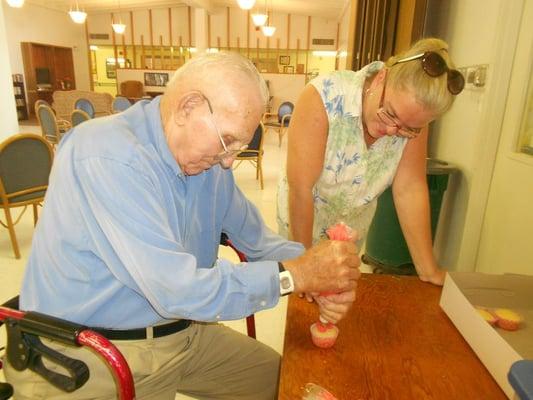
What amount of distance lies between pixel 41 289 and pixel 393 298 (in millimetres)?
897

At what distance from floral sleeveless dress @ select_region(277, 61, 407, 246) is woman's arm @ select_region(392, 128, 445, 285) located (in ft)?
0.11

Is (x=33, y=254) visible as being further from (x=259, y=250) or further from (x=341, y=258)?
(x=341, y=258)

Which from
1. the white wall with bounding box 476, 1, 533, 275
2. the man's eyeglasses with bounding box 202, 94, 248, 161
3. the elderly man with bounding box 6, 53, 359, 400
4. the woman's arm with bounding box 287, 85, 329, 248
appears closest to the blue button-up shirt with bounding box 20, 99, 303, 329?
the elderly man with bounding box 6, 53, 359, 400

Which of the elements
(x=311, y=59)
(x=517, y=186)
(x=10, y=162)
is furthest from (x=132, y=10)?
(x=517, y=186)

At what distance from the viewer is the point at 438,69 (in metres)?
0.99

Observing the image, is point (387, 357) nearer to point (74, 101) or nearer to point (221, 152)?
point (221, 152)

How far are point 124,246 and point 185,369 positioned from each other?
55 cm

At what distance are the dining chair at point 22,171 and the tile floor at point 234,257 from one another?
20cm

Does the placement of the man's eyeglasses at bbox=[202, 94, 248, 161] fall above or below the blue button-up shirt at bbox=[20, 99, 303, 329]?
above

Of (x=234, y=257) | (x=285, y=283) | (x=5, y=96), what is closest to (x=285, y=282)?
(x=285, y=283)

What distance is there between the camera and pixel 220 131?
2.75 ft

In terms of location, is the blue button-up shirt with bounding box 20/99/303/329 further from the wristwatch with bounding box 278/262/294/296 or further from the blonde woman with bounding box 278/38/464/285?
the blonde woman with bounding box 278/38/464/285

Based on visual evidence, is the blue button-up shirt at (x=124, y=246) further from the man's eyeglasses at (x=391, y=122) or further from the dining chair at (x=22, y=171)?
the dining chair at (x=22, y=171)

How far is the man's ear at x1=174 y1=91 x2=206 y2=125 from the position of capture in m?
0.81
